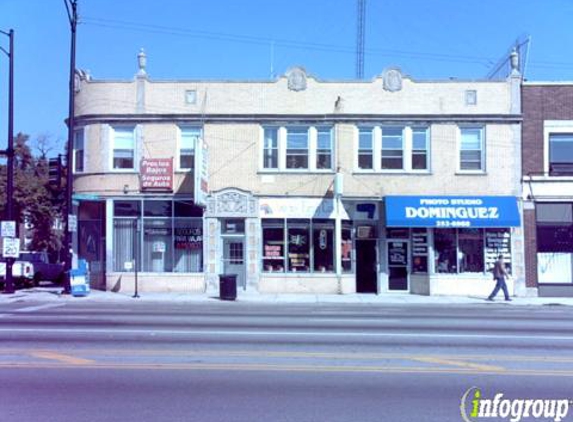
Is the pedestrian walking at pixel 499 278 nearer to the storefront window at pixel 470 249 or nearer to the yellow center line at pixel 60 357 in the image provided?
the storefront window at pixel 470 249

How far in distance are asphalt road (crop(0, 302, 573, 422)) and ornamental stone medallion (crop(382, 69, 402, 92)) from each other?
40.0 feet

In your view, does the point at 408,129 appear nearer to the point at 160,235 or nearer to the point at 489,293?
the point at 489,293

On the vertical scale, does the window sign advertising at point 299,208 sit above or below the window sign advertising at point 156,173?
below

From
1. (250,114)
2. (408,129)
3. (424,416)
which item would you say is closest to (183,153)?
(250,114)

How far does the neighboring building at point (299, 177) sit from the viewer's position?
25.1 meters

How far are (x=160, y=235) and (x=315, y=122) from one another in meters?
7.55

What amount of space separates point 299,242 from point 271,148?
387cm

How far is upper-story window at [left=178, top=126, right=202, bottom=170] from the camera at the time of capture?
83.3 ft

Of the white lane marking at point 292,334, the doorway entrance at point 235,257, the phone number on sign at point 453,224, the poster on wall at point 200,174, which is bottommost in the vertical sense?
the white lane marking at point 292,334

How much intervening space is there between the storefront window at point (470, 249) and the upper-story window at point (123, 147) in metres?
13.3

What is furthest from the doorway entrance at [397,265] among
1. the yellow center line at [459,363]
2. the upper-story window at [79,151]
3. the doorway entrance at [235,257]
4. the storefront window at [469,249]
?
A: the yellow center line at [459,363]

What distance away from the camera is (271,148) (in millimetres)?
25469

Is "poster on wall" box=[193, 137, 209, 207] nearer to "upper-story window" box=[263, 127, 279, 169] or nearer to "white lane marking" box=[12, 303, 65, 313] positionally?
"upper-story window" box=[263, 127, 279, 169]

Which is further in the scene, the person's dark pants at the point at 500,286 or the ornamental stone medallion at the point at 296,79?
the ornamental stone medallion at the point at 296,79
